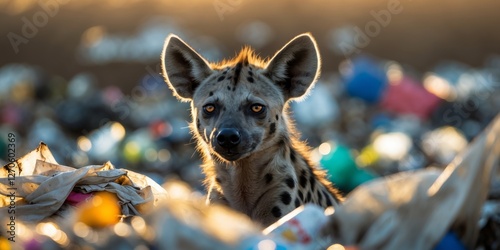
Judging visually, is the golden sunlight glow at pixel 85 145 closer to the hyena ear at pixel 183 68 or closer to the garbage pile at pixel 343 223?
the hyena ear at pixel 183 68

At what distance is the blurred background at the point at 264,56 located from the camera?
34.5 ft

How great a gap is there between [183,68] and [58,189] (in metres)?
1.81

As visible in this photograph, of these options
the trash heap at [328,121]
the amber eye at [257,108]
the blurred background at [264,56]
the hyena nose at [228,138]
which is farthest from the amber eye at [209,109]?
the trash heap at [328,121]

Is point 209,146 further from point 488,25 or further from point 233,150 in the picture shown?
point 488,25

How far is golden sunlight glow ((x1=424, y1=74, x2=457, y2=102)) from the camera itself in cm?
1305

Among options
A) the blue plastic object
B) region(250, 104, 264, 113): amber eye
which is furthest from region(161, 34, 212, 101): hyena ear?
the blue plastic object

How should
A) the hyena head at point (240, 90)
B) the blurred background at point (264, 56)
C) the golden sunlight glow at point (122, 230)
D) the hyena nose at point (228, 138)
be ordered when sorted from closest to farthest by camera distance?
the golden sunlight glow at point (122, 230) < the hyena nose at point (228, 138) < the hyena head at point (240, 90) < the blurred background at point (264, 56)

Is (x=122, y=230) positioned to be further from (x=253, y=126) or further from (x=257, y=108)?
(x=257, y=108)

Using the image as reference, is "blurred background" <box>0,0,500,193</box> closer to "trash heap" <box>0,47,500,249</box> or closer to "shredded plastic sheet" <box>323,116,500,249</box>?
"trash heap" <box>0,47,500,249</box>

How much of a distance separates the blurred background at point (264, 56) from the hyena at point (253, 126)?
2136 mm

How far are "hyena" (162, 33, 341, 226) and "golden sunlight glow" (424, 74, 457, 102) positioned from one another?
25.2ft

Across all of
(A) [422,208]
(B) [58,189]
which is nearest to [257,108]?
(B) [58,189]

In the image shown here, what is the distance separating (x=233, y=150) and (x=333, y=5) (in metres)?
15.0

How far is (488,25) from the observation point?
62.7 feet
